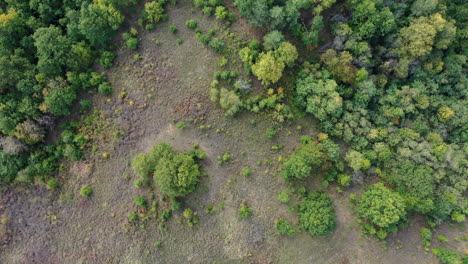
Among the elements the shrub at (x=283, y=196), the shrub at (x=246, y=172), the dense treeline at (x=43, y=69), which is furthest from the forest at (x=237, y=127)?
the shrub at (x=283, y=196)

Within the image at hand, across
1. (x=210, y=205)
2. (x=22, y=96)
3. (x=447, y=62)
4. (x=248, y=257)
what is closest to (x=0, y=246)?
(x=22, y=96)

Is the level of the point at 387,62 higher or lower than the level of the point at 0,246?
higher

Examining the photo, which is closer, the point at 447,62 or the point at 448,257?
the point at 448,257

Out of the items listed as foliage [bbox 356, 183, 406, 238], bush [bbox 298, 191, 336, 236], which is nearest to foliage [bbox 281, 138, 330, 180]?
bush [bbox 298, 191, 336, 236]

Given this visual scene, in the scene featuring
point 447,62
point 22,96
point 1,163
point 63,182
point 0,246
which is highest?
point 447,62

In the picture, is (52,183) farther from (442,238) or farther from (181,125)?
(442,238)

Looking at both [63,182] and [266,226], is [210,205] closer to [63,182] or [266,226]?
[266,226]
